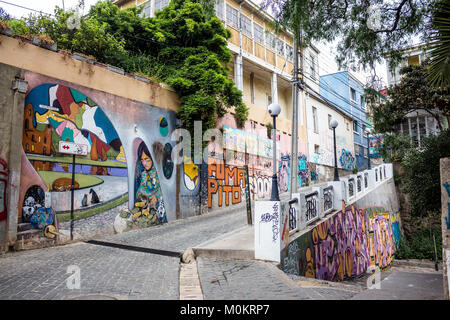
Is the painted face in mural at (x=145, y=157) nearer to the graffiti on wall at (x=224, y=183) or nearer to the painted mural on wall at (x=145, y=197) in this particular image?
the painted mural on wall at (x=145, y=197)

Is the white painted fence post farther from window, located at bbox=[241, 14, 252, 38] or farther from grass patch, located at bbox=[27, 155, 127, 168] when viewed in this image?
window, located at bbox=[241, 14, 252, 38]

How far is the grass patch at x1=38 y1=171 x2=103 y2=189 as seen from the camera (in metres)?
7.65

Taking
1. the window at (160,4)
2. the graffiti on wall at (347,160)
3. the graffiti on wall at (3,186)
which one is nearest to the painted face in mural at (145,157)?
the graffiti on wall at (3,186)

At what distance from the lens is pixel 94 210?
8719mm

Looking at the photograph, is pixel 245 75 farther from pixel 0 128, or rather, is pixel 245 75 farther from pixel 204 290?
pixel 204 290

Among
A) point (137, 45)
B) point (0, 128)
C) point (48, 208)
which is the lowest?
point (48, 208)

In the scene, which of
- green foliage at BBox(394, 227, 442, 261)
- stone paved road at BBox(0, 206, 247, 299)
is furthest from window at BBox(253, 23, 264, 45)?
green foliage at BBox(394, 227, 442, 261)

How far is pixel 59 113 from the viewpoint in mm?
8109

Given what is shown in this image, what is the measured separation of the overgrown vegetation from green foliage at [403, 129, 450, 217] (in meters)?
7.50

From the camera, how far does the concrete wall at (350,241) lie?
23.2 ft

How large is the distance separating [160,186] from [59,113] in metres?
4.20

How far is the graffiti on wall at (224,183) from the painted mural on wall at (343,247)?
223 inches

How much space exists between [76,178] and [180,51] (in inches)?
288
